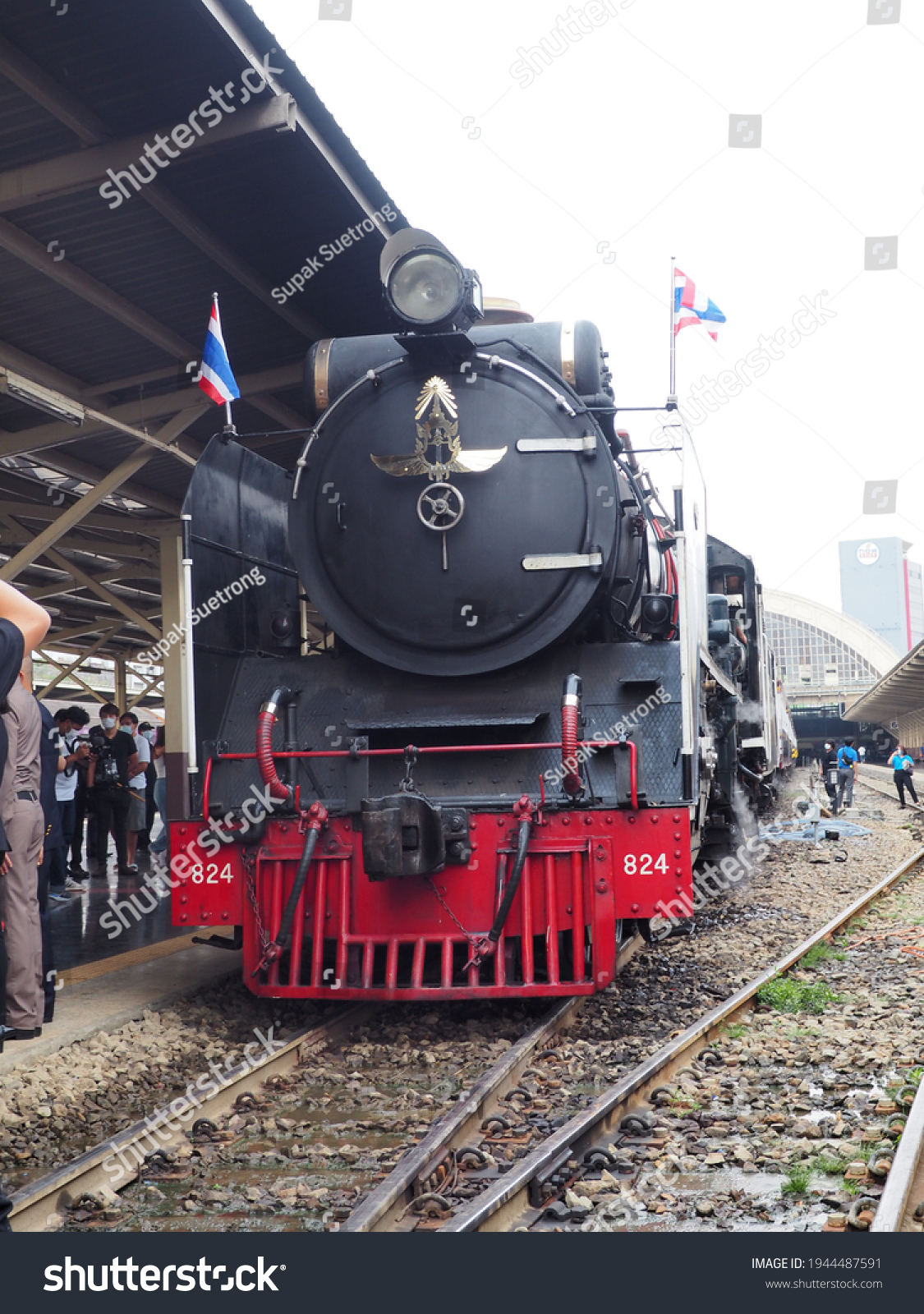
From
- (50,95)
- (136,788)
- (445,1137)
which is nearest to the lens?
(445,1137)

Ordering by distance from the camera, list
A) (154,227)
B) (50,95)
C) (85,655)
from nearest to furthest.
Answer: (50,95) < (154,227) < (85,655)

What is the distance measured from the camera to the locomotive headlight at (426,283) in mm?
5340

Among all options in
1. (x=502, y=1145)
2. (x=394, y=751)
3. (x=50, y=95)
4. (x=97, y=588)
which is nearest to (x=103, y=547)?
(x=97, y=588)

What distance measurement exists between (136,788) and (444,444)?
6.99 meters

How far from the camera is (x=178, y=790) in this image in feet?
37.7

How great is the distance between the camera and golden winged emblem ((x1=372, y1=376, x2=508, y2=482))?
5.50m

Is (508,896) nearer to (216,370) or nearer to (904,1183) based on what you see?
(904,1183)

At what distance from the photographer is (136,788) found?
11.3m

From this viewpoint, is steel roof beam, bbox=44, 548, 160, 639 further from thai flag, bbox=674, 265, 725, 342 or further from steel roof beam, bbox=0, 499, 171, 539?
thai flag, bbox=674, 265, 725, 342

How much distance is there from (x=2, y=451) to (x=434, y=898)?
6.03m

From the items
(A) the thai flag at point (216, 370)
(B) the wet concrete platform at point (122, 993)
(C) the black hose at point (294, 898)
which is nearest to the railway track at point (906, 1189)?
(C) the black hose at point (294, 898)

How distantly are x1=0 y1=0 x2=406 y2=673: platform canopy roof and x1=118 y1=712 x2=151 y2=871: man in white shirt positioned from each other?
2251 millimetres

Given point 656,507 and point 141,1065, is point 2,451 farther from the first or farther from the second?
point 141,1065
